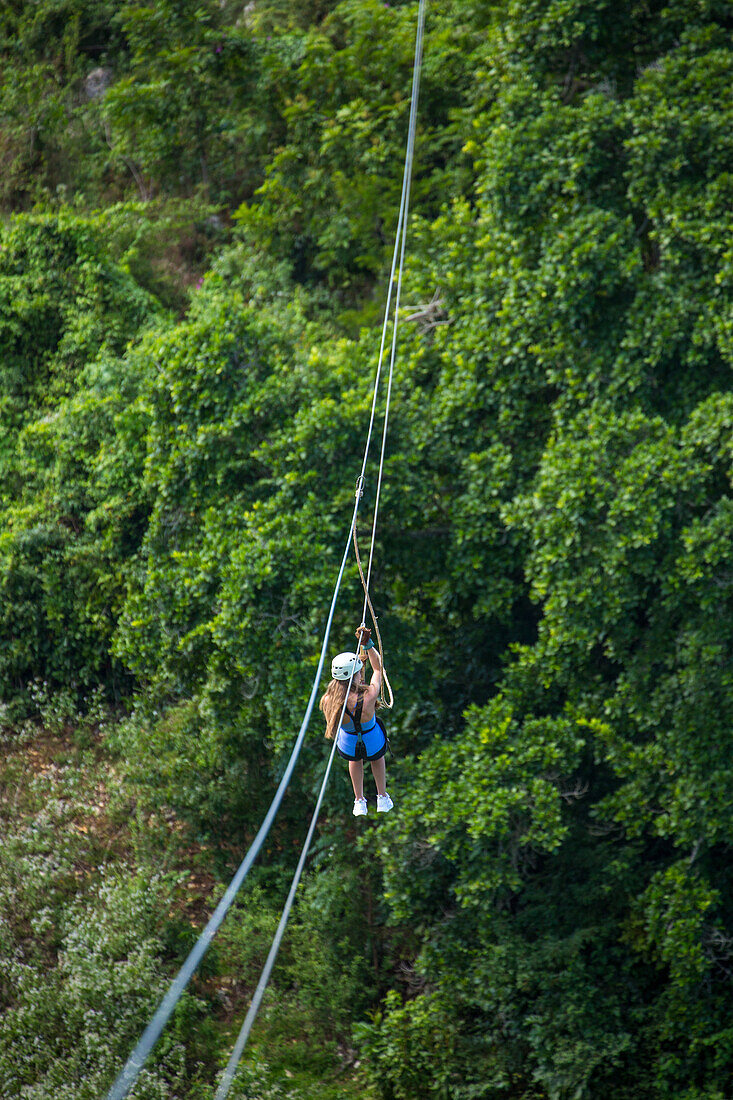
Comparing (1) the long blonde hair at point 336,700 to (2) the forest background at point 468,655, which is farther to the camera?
(2) the forest background at point 468,655

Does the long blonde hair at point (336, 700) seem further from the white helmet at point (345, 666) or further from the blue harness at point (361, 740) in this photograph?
the white helmet at point (345, 666)

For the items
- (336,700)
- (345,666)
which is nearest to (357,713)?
(336,700)

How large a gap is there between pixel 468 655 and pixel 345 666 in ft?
16.4

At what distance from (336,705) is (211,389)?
4775 mm

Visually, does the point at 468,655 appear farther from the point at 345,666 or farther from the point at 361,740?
the point at 345,666

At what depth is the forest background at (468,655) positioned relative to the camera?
897 cm

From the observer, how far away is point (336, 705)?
629cm

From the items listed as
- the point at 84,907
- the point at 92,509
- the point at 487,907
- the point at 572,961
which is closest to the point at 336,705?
the point at 487,907

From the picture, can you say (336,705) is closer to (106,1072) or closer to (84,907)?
(106,1072)

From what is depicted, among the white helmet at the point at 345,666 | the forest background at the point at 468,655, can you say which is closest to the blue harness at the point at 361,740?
the white helmet at the point at 345,666

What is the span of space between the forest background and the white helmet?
3.24m

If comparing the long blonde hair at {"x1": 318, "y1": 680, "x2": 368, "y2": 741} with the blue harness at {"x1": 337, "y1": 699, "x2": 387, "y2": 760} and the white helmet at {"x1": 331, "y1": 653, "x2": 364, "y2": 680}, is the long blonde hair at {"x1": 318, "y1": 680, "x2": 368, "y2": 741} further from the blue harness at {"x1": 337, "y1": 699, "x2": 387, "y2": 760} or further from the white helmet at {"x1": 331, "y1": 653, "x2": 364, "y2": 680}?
the white helmet at {"x1": 331, "y1": 653, "x2": 364, "y2": 680}

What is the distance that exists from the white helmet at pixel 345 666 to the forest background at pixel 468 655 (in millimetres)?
3245

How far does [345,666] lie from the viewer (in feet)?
19.7
